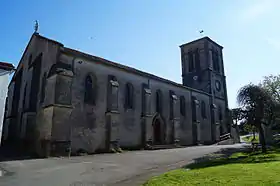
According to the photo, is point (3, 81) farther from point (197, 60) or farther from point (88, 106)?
point (197, 60)

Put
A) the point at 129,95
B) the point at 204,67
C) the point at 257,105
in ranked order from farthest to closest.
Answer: the point at 204,67 < the point at 129,95 < the point at 257,105

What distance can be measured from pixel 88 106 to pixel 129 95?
5259 millimetres

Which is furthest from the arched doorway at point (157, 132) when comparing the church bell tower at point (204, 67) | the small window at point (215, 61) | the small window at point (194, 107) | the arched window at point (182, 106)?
Result: the small window at point (215, 61)

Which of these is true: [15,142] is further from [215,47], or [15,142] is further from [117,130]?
[215,47]

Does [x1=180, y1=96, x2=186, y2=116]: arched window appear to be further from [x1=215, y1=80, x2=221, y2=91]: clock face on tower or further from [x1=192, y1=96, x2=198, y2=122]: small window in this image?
[x1=215, y1=80, x2=221, y2=91]: clock face on tower

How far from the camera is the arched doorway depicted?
24.2 m

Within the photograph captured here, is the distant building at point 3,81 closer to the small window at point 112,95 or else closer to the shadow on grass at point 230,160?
the shadow on grass at point 230,160

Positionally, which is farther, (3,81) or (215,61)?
(215,61)

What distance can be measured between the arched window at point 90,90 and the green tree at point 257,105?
12.5m

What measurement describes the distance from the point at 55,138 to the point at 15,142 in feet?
29.7

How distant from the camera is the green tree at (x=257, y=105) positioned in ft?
54.7

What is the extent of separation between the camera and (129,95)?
22094 millimetres

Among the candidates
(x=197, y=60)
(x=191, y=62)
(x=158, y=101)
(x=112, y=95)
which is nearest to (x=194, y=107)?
(x=158, y=101)

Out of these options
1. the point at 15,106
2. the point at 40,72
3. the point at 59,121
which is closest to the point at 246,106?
the point at 59,121
